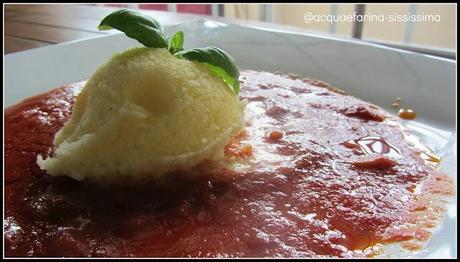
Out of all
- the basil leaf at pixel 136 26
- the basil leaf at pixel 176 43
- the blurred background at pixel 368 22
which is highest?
the basil leaf at pixel 136 26

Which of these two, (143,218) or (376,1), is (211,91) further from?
(376,1)

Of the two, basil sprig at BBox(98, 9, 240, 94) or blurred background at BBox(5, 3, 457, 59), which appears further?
blurred background at BBox(5, 3, 457, 59)

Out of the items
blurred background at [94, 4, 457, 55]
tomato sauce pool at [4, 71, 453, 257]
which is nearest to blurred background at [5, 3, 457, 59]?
blurred background at [94, 4, 457, 55]

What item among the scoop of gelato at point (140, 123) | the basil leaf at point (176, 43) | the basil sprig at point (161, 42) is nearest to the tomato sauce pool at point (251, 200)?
the scoop of gelato at point (140, 123)

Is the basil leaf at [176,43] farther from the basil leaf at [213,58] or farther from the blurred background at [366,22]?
the blurred background at [366,22]

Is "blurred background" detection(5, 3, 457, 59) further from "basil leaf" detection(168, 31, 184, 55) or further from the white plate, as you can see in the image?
"basil leaf" detection(168, 31, 184, 55)

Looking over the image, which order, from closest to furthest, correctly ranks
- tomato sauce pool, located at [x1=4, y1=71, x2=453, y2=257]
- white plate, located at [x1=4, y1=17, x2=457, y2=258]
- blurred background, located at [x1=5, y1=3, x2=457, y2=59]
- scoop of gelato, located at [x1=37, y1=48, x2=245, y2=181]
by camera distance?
1. tomato sauce pool, located at [x1=4, y1=71, x2=453, y2=257]
2. scoop of gelato, located at [x1=37, y1=48, x2=245, y2=181]
3. white plate, located at [x1=4, y1=17, x2=457, y2=258]
4. blurred background, located at [x1=5, y1=3, x2=457, y2=59]
